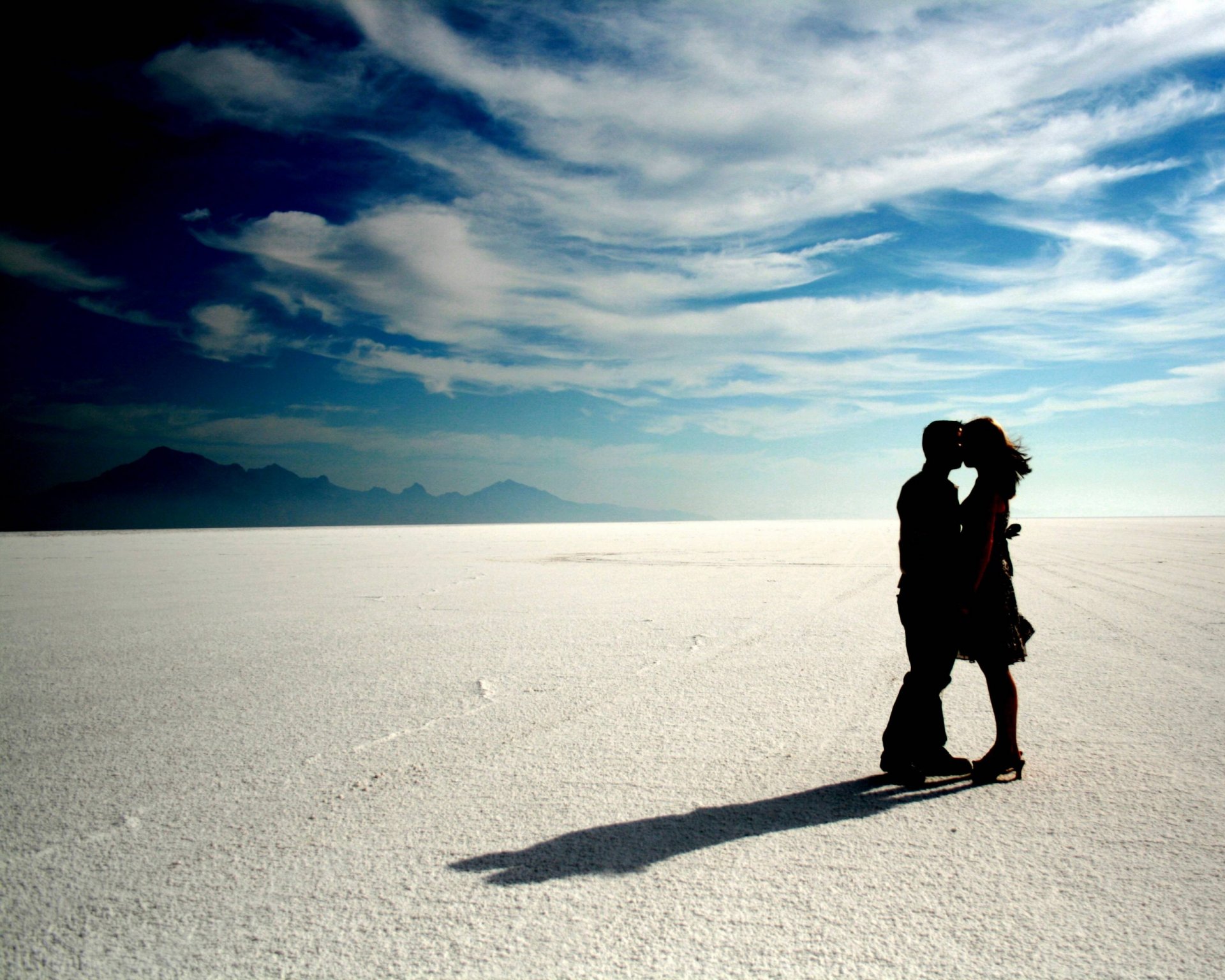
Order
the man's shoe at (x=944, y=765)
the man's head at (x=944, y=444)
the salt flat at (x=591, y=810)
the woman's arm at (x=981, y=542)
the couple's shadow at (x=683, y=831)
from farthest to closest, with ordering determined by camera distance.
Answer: the man's shoe at (x=944, y=765) → the man's head at (x=944, y=444) → the woman's arm at (x=981, y=542) → the couple's shadow at (x=683, y=831) → the salt flat at (x=591, y=810)

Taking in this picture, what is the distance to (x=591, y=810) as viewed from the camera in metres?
3.63

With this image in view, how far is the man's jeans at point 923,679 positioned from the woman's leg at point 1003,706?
215 millimetres

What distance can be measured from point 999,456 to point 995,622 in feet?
2.82

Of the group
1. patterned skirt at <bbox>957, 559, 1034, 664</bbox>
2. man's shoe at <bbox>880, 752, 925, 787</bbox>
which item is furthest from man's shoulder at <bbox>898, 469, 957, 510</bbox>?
man's shoe at <bbox>880, 752, 925, 787</bbox>

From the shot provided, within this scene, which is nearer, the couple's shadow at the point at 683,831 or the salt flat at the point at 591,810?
the salt flat at the point at 591,810

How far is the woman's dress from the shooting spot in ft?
12.9

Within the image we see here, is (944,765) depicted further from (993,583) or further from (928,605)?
(993,583)

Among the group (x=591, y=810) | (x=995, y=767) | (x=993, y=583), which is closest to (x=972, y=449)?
(x=993, y=583)

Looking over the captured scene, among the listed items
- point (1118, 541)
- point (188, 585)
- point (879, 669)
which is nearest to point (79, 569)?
point (188, 585)

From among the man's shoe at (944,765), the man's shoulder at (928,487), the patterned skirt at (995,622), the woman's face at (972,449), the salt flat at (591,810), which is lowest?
Answer: the salt flat at (591,810)

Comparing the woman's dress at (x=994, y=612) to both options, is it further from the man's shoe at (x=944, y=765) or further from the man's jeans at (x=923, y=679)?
the man's shoe at (x=944, y=765)

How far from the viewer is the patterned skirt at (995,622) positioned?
3959 millimetres

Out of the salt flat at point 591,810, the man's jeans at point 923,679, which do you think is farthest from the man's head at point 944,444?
the salt flat at point 591,810

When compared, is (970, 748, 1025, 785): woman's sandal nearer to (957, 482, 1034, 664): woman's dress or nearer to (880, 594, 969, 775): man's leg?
(880, 594, 969, 775): man's leg
